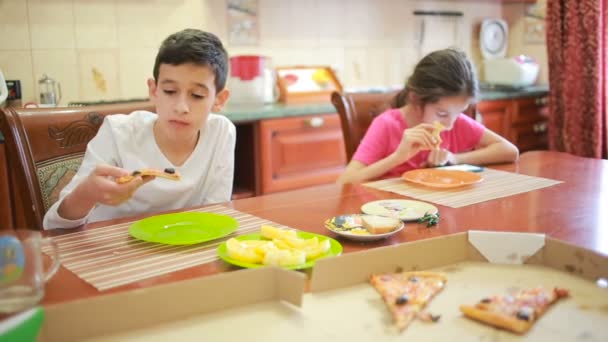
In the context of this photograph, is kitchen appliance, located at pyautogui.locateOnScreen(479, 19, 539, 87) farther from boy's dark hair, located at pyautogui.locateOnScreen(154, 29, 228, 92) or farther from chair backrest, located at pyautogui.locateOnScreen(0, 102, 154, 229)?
chair backrest, located at pyautogui.locateOnScreen(0, 102, 154, 229)

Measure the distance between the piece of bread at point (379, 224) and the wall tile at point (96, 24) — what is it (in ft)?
6.92

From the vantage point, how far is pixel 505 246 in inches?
41.8

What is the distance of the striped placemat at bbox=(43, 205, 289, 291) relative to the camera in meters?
0.94

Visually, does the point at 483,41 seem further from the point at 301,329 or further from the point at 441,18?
the point at 301,329

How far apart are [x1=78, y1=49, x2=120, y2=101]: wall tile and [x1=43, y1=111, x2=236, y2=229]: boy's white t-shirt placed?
136 cm

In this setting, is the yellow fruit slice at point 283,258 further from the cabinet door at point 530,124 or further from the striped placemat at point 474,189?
the cabinet door at point 530,124

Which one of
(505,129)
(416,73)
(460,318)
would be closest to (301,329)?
(460,318)

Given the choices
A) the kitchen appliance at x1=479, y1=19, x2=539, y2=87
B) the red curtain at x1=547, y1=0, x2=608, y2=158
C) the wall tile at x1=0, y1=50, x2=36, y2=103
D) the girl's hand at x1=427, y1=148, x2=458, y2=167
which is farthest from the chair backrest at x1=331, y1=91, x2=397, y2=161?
the kitchen appliance at x1=479, y1=19, x2=539, y2=87

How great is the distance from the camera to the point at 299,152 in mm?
2928

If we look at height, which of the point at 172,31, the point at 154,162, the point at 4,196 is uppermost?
the point at 172,31

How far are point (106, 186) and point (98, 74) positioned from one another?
1.90m

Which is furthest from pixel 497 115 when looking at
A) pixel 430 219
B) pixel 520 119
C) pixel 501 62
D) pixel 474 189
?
pixel 430 219

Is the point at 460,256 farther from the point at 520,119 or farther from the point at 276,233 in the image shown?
the point at 520,119

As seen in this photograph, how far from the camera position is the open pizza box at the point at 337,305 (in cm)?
80
